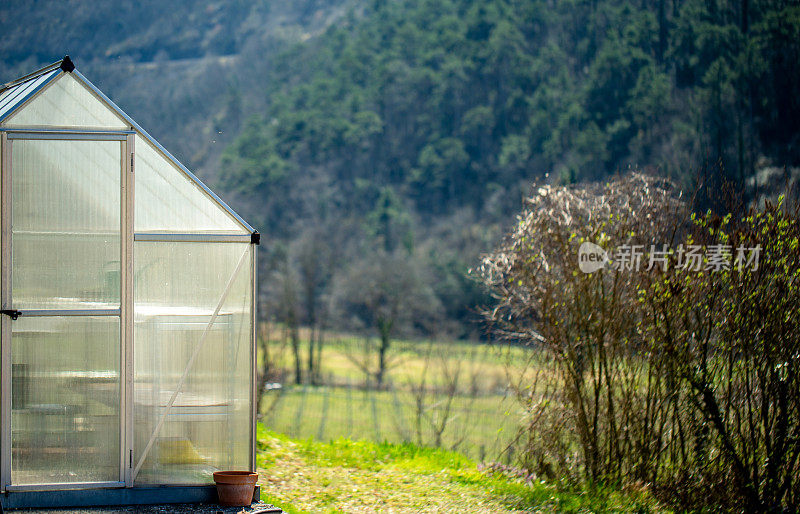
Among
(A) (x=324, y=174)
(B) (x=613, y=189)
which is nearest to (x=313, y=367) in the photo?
(A) (x=324, y=174)

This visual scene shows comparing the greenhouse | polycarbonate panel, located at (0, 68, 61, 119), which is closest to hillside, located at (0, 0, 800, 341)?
polycarbonate panel, located at (0, 68, 61, 119)

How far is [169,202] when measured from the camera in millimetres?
5711

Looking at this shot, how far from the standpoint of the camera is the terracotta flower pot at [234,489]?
544 centimetres

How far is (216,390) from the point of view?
5.73m

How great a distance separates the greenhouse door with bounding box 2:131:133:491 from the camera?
17.2ft

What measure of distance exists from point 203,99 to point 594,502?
4506cm

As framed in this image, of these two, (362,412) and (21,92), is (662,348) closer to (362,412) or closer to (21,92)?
(21,92)

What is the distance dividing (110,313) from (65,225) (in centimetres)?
70

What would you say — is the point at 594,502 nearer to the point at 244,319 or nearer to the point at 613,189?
the point at 613,189

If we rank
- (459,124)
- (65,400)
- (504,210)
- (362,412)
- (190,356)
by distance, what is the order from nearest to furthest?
1. (65,400)
2. (190,356)
3. (362,412)
4. (504,210)
5. (459,124)

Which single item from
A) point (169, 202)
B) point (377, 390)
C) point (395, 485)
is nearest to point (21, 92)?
point (169, 202)

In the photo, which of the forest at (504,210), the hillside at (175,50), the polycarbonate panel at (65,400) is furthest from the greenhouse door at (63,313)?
the hillside at (175,50)

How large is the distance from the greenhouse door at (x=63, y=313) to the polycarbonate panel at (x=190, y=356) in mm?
167

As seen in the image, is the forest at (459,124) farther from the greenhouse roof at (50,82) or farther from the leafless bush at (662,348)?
the greenhouse roof at (50,82)
